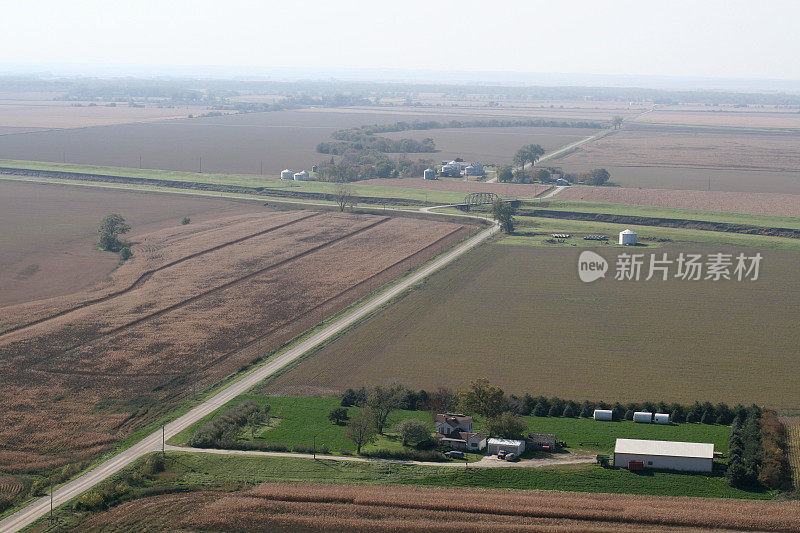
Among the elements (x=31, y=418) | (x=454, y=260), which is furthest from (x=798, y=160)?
(x=31, y=418)

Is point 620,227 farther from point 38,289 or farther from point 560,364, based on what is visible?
point 38,289

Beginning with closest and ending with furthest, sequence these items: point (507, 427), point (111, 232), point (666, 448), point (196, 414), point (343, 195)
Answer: point (666, 448) → point (507, 427) → point (196, 414) → point (111, 232) → point (343, 195)

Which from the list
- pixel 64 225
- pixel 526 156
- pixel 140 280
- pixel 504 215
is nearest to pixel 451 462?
pixel 140 280

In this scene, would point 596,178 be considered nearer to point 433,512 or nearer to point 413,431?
point 413,431

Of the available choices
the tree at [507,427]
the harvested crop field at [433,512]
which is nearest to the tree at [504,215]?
the tree at [507,427]

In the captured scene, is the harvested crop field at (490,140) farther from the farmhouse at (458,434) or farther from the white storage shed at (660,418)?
the farmhouse at (458,434)
